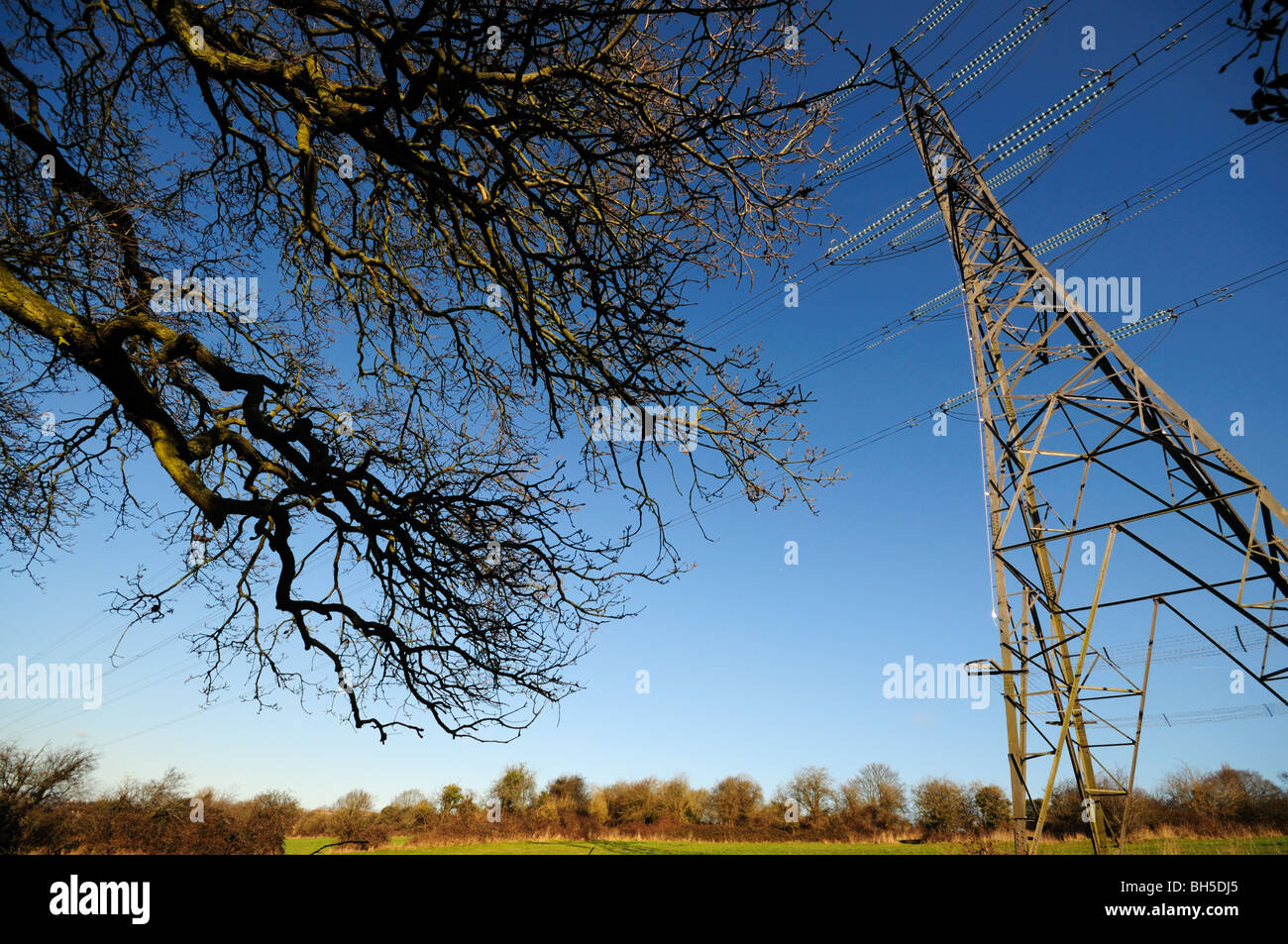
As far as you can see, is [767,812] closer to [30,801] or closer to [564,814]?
[564,814]

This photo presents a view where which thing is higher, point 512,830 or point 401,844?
point 401,844

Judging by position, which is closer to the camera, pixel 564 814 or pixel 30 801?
pixel 30 801

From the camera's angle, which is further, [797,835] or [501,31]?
[797,835]

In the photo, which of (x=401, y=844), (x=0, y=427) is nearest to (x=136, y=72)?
(x=0, y=427)

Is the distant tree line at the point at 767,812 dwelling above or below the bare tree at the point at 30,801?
below

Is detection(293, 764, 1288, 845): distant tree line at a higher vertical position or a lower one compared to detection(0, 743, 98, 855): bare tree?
lower

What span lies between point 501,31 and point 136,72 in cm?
470

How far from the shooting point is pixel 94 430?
6.10m

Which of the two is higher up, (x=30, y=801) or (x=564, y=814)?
(x=30, y=801)

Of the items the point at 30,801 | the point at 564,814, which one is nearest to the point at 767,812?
the point at 564,814

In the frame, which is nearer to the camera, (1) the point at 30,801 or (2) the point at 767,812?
(1) the point at 30,801
